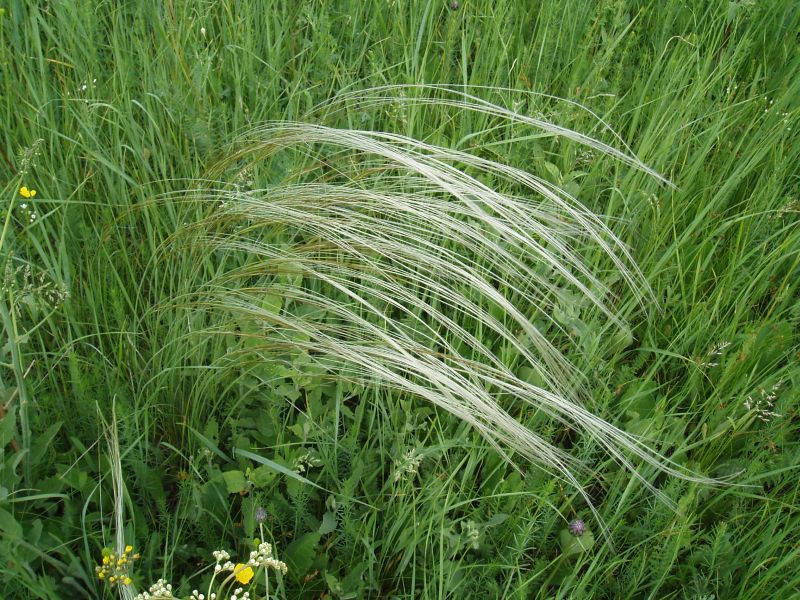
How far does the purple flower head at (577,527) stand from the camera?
52.1 inches

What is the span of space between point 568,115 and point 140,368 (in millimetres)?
1248

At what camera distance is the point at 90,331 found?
1542 millimetres

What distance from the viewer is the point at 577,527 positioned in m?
1.33

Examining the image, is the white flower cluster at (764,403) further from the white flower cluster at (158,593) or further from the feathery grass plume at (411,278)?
the white flower cluster at (158,593)

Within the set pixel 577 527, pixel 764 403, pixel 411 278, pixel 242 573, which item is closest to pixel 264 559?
pixel 242 573

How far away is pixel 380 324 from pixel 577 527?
0.56 meters

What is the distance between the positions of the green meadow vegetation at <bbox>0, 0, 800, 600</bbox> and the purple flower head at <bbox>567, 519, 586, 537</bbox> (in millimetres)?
13

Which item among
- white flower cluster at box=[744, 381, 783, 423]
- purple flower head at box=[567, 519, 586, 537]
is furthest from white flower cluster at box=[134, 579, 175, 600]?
white flower cluster at box=[744, 381, 783, 423]

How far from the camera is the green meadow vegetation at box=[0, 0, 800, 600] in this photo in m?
1.19

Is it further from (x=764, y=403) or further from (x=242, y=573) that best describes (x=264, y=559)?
(x=764, y=403)

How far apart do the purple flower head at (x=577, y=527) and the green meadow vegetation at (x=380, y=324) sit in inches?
0.5

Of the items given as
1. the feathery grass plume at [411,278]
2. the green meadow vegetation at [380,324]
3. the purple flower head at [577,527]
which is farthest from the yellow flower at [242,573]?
the purple flower head at [577,527]

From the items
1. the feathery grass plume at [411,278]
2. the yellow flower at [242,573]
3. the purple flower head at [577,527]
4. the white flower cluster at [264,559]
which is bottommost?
the purple flower head at [577,527]

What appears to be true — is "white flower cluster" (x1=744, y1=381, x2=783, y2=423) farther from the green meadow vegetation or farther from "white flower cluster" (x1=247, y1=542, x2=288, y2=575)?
"white flower cluster" (x1=247, y1=542, x2=288, y2=575)
